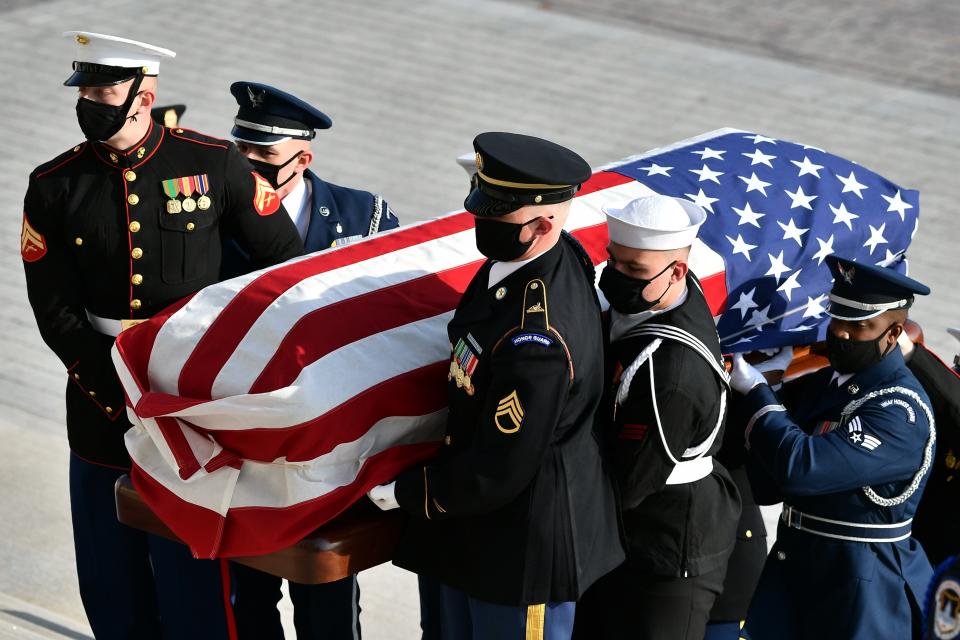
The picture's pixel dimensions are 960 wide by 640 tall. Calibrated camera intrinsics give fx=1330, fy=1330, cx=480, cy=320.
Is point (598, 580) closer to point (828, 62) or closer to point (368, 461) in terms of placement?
point (368, 461)

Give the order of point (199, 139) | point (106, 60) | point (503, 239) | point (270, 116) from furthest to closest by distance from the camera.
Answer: point (270, 116)
point (199, 139)
point (106, 60)
point (503, 239)

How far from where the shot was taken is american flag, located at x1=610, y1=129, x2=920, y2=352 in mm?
3533

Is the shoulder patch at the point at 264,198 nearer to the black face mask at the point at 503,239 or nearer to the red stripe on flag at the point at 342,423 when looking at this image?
the red stripe on flag at the point at 342,423

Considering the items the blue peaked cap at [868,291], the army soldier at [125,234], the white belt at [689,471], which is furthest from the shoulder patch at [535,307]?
the army soldier at [125,234]

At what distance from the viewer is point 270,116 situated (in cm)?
391

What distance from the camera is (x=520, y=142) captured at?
2.93 metres

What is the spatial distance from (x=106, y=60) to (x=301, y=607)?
154cm

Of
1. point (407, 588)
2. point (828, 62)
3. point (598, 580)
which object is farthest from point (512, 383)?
point (828, 62)

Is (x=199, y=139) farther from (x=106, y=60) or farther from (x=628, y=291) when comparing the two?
(x=628, y=291)

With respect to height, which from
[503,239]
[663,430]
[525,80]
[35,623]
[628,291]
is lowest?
[35,623]

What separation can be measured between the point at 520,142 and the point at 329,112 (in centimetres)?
606

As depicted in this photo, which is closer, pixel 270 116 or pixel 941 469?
pixel 941 469

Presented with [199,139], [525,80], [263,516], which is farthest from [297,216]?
[525,80]

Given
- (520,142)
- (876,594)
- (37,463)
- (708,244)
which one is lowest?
(37,463)
